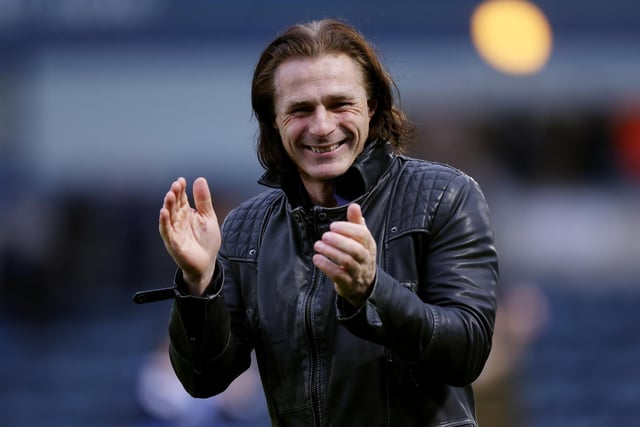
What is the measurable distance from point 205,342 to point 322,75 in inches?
30.0

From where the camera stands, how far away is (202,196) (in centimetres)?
383

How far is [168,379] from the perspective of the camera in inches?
338

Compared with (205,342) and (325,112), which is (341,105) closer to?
(325,112)

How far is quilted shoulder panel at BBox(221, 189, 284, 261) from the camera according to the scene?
4043mm

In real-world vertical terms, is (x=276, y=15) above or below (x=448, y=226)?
below

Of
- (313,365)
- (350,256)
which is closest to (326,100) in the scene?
(350,256)

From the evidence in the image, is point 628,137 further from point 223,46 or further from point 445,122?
point 223,46

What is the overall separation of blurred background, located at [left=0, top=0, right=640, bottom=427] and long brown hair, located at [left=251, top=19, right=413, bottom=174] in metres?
7.06

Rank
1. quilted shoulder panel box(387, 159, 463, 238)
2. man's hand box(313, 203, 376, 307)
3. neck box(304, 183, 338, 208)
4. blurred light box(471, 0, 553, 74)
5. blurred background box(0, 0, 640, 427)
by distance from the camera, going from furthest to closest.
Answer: blurred background box(0, 0, 640, 427), blurred light box(471, 0, 553, 74), neck box(304, 183, 338, 208), quilted shoulder panel box(387, 159, 463, 238), man's hand box(313, 203, 376, 307)

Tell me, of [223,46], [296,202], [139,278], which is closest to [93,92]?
[223,46]

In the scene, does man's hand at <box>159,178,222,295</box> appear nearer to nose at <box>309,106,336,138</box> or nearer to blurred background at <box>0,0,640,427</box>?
nose at <box>309,106,336,138</box>

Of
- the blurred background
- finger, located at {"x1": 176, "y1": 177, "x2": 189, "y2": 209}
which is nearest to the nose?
finger, located at {"x1": 176, "y1": 177, "x2": 189, "y2": 209}

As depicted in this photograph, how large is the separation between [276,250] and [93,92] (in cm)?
1417

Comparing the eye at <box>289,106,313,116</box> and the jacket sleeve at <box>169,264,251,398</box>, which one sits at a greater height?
the eye at <box>289,106,313,116</box>
